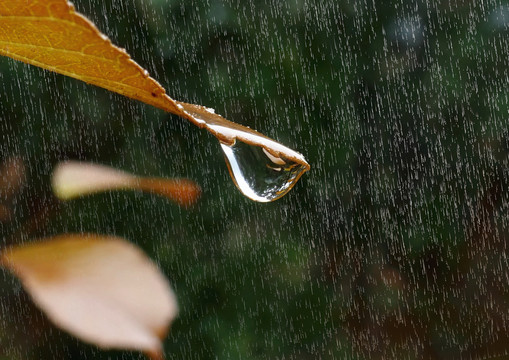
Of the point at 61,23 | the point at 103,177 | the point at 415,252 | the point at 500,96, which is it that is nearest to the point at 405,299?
the point at 415,252

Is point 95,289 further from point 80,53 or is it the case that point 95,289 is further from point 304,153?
point 80,53

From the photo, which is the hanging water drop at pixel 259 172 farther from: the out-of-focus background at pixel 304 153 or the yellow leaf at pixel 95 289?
the out-of-focus background at pixel 304 153

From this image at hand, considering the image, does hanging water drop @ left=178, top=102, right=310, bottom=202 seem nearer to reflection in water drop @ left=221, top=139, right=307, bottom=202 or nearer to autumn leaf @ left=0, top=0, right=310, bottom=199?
reflection in water drop @ left=221, top=139, right=307, bottom=202

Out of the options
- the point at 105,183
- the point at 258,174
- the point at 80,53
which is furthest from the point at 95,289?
the point at 80,53

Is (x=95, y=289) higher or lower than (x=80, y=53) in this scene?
lower

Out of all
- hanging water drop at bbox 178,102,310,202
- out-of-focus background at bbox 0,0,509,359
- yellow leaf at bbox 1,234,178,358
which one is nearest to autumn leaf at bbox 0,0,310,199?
hanging water drop at bbox 178,102,310,202

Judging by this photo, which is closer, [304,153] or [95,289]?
[95,289]

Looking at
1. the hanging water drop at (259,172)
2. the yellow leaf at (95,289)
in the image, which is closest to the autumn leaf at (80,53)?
the hanging water drop at (259,172)
